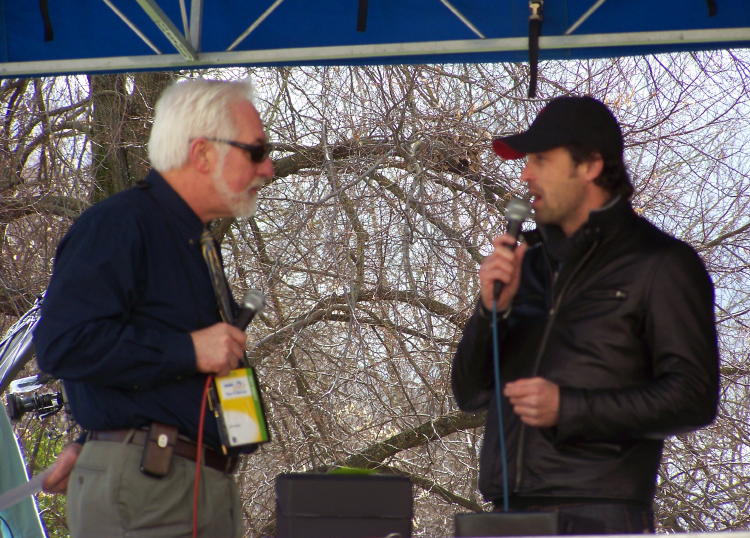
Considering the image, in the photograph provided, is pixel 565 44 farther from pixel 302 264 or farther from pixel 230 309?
pixel 302 264

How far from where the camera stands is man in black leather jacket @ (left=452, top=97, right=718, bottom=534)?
99.3 inches

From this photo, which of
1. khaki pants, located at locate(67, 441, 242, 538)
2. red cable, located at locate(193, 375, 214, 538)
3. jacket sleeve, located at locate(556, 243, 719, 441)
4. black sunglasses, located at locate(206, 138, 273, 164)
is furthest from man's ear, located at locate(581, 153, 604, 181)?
khaki pants, located at locate(67, 441, 242, 538)

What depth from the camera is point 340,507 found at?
2.49m

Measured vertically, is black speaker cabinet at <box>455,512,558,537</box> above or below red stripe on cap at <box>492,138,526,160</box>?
below

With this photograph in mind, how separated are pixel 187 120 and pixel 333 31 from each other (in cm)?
149

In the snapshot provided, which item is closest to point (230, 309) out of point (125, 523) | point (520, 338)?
point (125, 523)

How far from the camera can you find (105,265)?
2.55 meters

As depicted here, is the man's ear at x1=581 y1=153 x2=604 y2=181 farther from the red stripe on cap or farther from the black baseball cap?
the red stripe on cap

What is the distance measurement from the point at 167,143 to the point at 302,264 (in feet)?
17.6

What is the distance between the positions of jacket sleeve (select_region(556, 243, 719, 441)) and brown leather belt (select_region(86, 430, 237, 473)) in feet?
2.85

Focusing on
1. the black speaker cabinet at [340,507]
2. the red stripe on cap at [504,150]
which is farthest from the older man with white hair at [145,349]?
the red stripe on cap at [504,150]

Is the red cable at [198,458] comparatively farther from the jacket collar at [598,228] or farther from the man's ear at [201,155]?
the jacket collar at [598,228]

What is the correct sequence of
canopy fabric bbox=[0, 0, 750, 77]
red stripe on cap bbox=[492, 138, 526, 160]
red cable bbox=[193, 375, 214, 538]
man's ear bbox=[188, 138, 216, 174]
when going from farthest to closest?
canopy fabric bbox=[0, 0, 750, 77]
red stripe on cap bbox=[492, 138, 526, 160]
man's ear bbox=[188, 138, 216, 174]
red cable bbox=[193, 375, 214, 538]

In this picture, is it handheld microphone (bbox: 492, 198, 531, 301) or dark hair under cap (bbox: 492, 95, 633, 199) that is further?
dark hair under cap (bbox: 492, 95, 633, 199)
